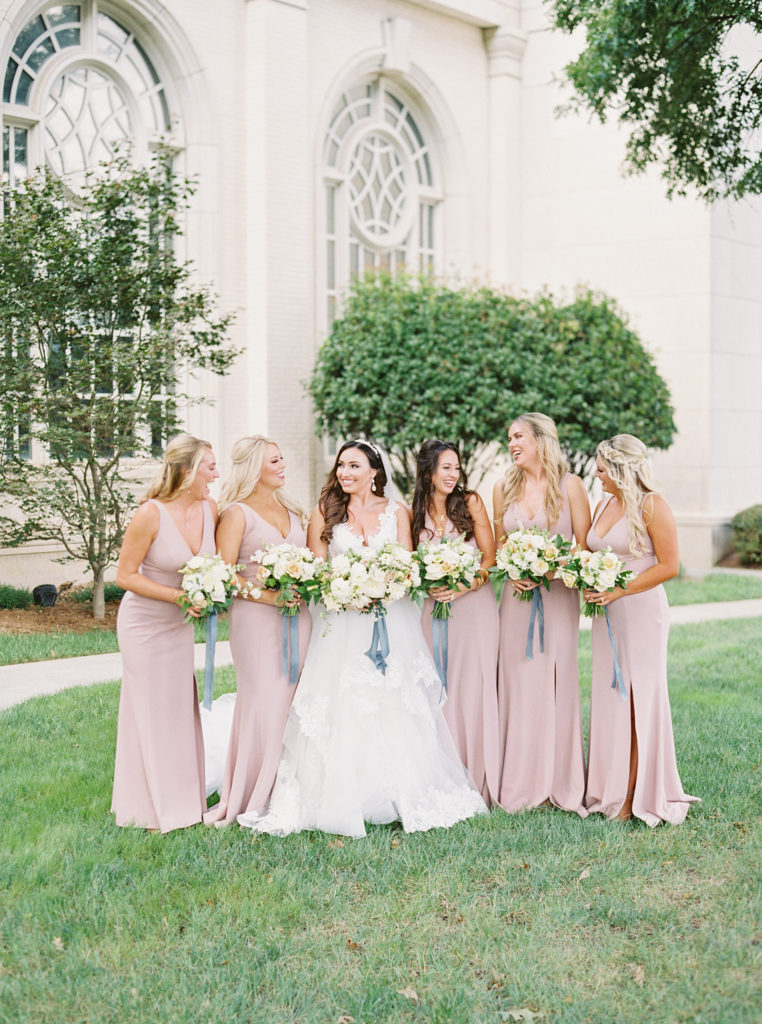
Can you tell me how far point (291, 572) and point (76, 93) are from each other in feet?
35.2

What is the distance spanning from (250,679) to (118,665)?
163 inches

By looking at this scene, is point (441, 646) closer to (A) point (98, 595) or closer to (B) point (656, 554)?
(B) point (656, 554)

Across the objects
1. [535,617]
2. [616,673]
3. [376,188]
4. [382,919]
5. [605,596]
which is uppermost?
[376,188]

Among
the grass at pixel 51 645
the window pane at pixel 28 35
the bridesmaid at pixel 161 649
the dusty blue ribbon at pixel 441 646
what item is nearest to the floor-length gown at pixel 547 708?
the dusty blue ribbon at pixel 441 646

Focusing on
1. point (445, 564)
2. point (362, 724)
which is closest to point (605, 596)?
point (445, 564)

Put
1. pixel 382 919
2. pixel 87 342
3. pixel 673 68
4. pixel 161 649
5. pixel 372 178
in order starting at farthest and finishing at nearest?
pixel 372 178
pixel 87 342
pixel 673 68
pixel 161 649
pixel 382 919

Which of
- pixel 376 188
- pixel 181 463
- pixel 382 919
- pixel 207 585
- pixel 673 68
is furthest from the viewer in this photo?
pixel 376 188

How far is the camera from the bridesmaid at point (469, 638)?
6477 mm

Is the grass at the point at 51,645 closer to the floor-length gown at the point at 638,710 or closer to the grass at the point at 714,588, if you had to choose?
the floor-length gown at the point at 638,710

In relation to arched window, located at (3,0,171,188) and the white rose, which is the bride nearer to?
the white rose

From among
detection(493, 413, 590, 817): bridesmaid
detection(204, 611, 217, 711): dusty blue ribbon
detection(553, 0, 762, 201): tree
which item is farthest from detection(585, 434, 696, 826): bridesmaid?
detection(553, 0, 762, 201): tree

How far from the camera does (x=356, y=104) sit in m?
17.6

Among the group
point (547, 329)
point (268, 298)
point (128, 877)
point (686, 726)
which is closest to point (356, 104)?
point (268, 298)

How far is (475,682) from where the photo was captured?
21.3 ft
